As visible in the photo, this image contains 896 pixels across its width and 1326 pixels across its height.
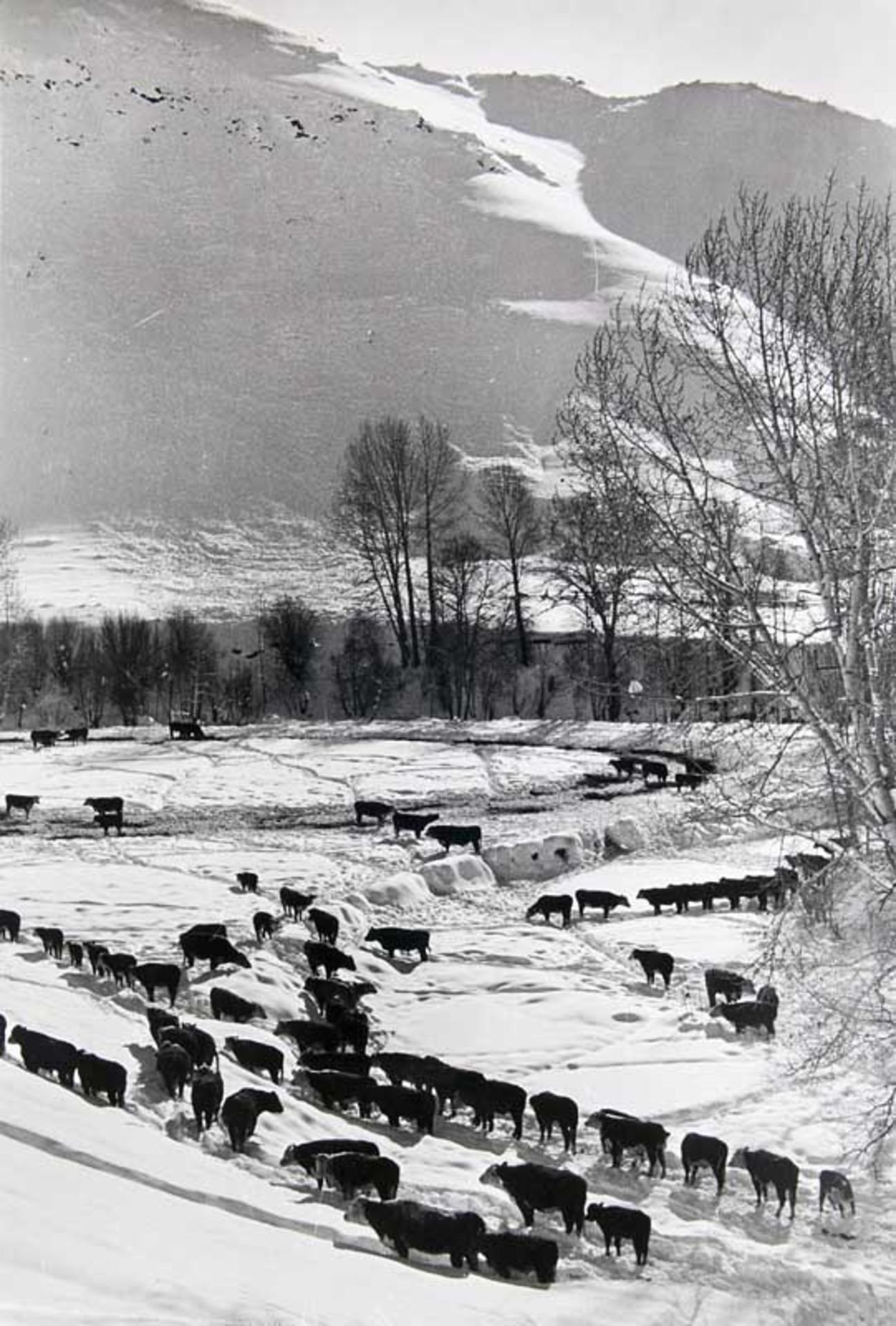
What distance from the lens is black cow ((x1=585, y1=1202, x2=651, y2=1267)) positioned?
601cm

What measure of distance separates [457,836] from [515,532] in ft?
Result: 44.2

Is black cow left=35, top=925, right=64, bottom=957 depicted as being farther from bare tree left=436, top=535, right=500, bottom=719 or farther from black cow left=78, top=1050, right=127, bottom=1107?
bare tree left=436, top=535, right=500, bottom=719

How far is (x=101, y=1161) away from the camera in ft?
19.2

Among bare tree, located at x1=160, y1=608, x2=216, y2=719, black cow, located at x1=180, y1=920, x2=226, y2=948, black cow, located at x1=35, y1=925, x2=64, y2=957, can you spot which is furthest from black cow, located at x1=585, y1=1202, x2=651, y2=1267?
bare tree, located at x1=160, y1=608, x2=216, y2=719

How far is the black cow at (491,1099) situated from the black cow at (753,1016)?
2.57 m

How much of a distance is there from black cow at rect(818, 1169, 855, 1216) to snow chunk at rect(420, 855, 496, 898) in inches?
311

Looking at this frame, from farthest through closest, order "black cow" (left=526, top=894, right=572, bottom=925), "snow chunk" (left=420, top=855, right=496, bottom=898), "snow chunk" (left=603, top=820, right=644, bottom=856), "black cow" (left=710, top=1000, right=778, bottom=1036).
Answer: "snow chunk" (left=603, top=820, right=644, bottom=856) → "snow chunk" (left=420, top=855, right=496, bottom=898) → "black cow" (left=526, top=894, right=572, bottom=925) → "black cow" (left=710, top=1000, right=778, bottom=1036)

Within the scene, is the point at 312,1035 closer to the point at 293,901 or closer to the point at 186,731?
the point at 293,901

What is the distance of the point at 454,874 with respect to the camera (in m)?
14.8

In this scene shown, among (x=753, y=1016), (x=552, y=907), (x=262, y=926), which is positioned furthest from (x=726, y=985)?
(x=262, y=926)

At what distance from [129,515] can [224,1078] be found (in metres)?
33.0

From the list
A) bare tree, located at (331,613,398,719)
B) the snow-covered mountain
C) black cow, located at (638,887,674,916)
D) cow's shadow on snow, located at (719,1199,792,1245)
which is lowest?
cow's shadow on snow, located at (719,1199,792,1245)

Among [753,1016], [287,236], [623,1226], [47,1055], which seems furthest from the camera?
[287,236]

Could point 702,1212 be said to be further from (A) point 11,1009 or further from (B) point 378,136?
(B) point 378,136
